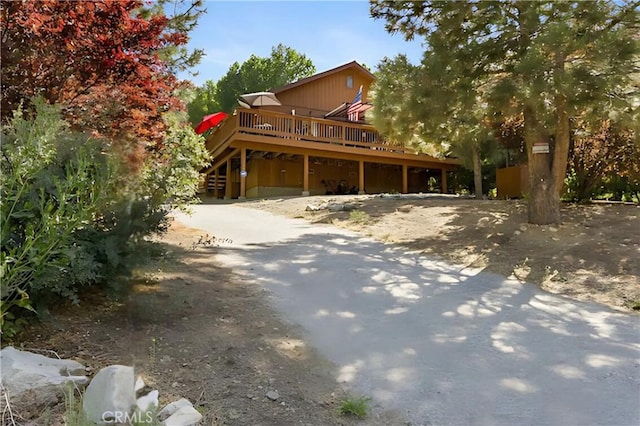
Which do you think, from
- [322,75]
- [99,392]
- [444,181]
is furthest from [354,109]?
[99,392]

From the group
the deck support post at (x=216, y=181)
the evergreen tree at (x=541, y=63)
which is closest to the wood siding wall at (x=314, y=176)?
the deck support post at (x=216, y=181)

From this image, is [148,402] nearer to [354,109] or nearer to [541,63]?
[541,63]

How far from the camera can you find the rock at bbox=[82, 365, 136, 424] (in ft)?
6.73

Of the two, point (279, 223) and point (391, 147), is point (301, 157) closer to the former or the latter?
point (391, 147)

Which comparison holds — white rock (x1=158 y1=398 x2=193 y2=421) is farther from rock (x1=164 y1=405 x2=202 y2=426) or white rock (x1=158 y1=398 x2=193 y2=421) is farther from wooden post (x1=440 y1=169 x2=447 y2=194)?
wooden post (x1=440 y1=169 x2=447 y2=194)

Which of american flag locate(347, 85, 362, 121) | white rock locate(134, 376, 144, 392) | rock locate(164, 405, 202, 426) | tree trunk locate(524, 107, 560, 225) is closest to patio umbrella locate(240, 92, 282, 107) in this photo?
american flag locate(347, 85, 362, 121)

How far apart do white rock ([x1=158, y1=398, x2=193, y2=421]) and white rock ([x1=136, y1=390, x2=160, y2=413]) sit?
5 cm

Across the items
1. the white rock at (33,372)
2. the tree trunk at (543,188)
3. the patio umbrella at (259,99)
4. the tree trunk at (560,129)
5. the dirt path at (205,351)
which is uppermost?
the patio umbrella at (259,99)

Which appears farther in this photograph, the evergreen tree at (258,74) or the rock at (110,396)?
the evergreen tree at (258,74)

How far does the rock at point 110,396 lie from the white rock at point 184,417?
7.8 inches

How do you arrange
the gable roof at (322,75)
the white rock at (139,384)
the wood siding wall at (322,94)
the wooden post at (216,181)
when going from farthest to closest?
the wooden post at (216,181)
the wood siding wall at (322,94)
the gable roof at (322,75)
the white rock at (139,384)

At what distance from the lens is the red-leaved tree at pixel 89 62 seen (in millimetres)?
4105

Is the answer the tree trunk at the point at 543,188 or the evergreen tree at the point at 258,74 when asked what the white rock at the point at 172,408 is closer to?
the tree trunk at the point at 543,188

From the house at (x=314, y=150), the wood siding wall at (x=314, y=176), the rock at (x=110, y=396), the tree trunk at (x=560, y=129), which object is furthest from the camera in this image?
the wood siding wall at (x=314, y=176)
